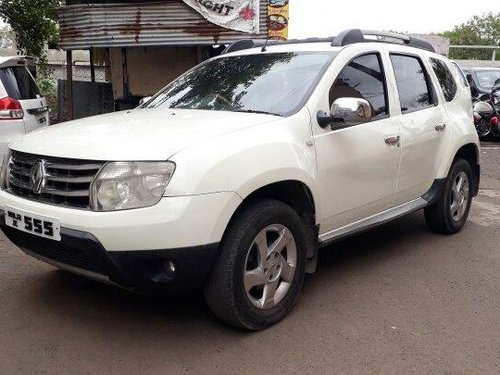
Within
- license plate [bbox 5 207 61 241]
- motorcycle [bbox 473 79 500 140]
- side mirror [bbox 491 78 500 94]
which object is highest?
license plate [bbox 5 207 61 241]

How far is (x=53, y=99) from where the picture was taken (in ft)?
54.7

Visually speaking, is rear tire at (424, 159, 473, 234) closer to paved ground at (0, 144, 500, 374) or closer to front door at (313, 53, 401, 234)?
paved ground at (0, 144, 500, 374)

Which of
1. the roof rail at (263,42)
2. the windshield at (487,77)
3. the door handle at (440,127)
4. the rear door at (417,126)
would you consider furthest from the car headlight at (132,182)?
the windshield at (487,77)

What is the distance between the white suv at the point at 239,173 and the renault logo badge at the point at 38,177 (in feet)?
0.04

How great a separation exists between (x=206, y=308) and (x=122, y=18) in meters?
7.19

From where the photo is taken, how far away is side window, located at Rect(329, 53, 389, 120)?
12.8 ft

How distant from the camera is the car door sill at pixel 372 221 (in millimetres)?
3784

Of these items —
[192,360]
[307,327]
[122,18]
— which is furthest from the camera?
[122,18]

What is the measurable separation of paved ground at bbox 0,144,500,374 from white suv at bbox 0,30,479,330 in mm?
264

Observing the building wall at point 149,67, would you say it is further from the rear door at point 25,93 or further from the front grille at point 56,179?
the front grille at point 56,179

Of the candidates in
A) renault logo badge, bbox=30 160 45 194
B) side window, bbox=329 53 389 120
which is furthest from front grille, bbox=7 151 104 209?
side window, bbox=329 53 389 120

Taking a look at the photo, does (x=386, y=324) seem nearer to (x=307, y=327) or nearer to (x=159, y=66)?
(x=307, y=327)

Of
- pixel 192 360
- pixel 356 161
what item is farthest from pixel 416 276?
pixel 192 360

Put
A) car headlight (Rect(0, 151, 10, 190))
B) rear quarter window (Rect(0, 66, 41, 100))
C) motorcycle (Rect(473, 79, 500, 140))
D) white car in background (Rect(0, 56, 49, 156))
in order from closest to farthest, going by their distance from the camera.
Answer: car headlight (Rect(0, 151, 10, 190)) → white car in background (Rect(0, 56, 49, 156)) → rear quarter window (Rect(0, 66, 41, 100)) → motorcycle (Rect(473, 79, 500, 140))
